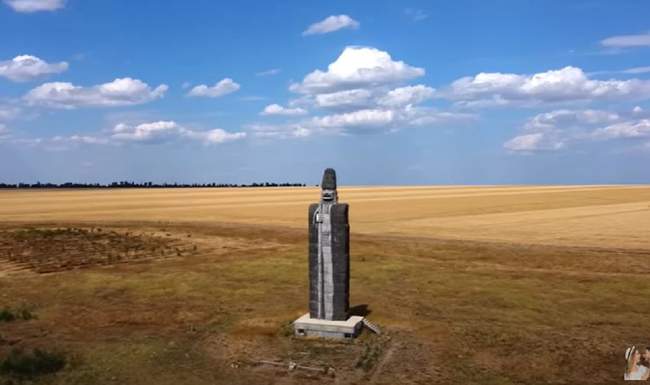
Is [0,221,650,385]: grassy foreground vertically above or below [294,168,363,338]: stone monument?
below

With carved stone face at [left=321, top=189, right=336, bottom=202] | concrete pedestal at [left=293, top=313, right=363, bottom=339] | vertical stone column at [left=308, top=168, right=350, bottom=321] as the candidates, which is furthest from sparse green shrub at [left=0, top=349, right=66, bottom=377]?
carved stone face at [left=321, top=189, right=336, bottom=202]

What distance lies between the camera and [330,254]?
18.3 m

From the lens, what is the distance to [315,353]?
1639cm

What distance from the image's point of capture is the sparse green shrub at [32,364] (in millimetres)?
14633

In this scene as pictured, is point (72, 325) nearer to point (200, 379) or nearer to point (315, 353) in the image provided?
point (200, 379)

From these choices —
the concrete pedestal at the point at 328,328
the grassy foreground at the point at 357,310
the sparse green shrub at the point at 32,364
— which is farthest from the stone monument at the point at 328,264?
the sparse green shrub at the point at 32,364

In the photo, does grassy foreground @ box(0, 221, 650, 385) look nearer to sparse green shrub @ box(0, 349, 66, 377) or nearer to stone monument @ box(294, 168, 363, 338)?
sparse green shrub @ box(0, 349, 66, 377)

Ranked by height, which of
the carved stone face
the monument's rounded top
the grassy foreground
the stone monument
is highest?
the monument's rounded top

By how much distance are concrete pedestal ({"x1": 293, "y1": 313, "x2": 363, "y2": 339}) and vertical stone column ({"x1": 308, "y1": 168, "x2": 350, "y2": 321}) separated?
349 mm

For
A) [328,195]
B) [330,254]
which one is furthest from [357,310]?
[328,195]

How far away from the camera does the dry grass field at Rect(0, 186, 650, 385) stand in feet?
49.6

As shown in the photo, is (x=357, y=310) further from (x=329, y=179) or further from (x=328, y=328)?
(x=329, y=179)

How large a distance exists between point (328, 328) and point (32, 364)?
26.4ft

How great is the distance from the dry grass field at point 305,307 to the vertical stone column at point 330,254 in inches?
46.5
